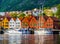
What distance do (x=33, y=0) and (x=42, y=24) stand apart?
52424mm

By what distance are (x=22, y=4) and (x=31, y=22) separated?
4327 cm

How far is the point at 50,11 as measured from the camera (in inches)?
4624

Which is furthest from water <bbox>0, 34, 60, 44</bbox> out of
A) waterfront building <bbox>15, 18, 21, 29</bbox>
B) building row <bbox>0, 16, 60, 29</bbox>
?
waterfront building <bbox>15, 18, 21, 29</bbox>

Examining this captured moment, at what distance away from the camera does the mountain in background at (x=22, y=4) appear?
136125mm

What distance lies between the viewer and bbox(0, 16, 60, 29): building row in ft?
313

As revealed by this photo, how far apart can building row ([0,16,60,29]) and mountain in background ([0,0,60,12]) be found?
28.4m

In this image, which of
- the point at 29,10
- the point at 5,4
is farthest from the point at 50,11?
the point at 5,4

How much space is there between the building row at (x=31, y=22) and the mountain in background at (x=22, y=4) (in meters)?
28.4

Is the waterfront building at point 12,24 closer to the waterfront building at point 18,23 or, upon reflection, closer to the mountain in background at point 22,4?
the waterfront building at point 18,23

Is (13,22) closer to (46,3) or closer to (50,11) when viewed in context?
(50,11)

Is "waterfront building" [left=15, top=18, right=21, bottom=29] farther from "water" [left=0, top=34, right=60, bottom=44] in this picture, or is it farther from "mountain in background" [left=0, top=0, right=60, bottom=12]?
"water" [left=0, top=34, right=60, bottom=44]

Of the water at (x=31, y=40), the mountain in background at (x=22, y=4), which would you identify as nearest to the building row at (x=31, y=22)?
the mountain in background at (x=22, y=4)

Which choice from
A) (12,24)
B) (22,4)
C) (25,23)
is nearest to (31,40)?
(25,23)

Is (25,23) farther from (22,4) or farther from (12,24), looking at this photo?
(22,4)
